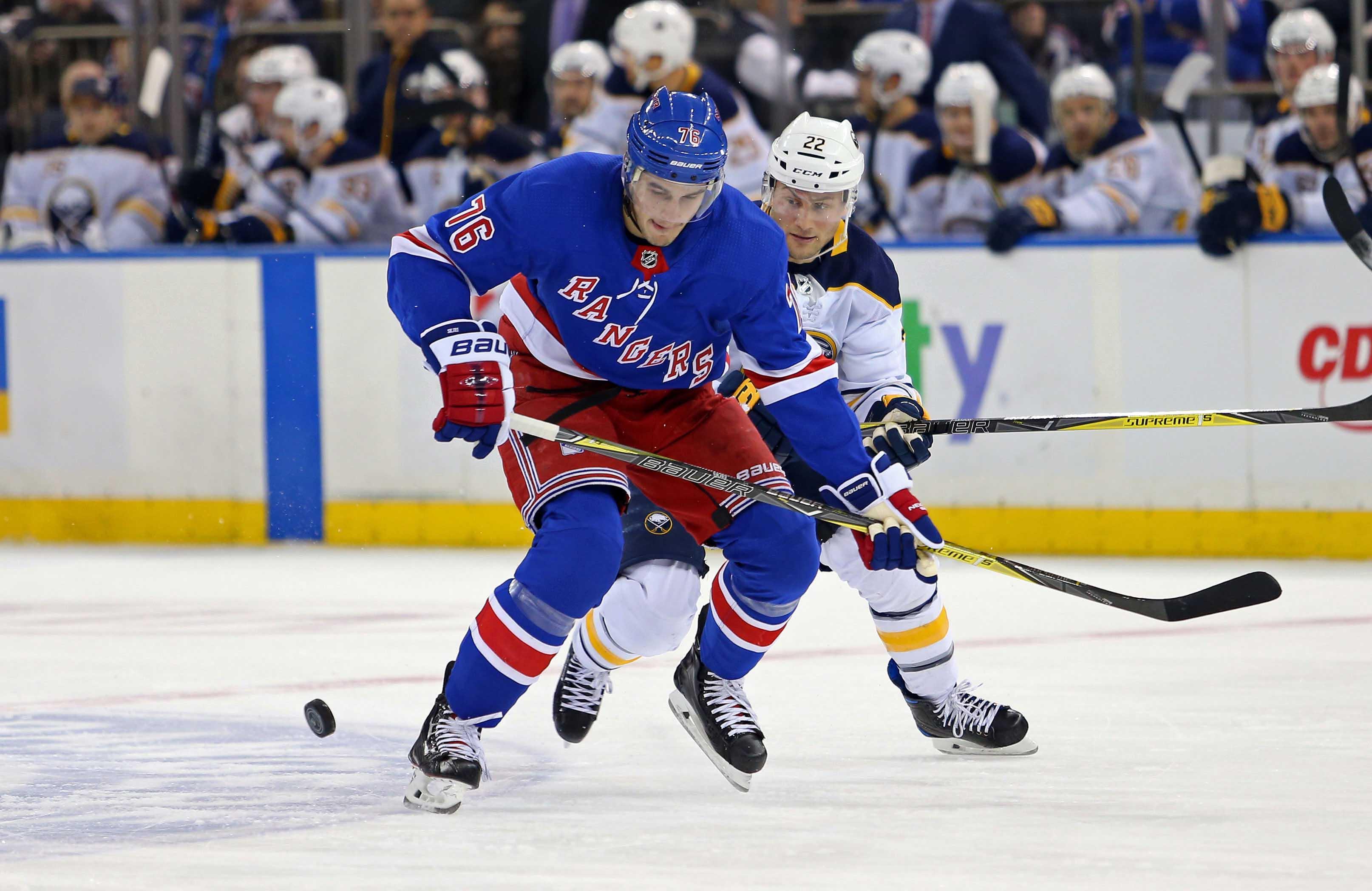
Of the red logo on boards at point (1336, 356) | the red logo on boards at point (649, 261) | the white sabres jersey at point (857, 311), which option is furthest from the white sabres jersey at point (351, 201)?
the red logo on boards at point (649, 261)

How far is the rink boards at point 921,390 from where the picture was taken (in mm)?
5945

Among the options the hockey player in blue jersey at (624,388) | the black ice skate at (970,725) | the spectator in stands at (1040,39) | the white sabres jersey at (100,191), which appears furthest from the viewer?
the white sabres jersey at (100,191)

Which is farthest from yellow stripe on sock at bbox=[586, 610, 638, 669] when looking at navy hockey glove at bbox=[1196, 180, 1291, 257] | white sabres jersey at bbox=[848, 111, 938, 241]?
white sabres jersey at bbox=[848, 111, 938, 241]

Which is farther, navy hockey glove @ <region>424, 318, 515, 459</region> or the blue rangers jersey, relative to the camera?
the blue rangers jersey

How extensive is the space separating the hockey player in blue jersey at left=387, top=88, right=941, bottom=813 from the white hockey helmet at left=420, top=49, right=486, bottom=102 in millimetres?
4111

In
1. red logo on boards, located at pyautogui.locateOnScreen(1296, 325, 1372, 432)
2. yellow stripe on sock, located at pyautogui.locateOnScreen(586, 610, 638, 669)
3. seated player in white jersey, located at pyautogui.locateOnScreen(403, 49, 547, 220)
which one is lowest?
yellow stripe on sock, located at pyautogui.locateOnScreen(586, 610, 638, 669)

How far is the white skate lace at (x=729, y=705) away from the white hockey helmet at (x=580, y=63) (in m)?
4.00

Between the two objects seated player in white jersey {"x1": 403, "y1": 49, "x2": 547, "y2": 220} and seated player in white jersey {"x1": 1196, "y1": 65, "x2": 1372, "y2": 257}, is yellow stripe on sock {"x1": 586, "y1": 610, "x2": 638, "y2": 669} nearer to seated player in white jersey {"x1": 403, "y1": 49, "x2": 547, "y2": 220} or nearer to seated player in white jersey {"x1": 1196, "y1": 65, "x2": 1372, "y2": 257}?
seated player in white jersey {"x1": 1196, "y1": 65, "x2": 1372, "y2": 257}

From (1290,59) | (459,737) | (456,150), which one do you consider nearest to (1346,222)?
(459,737)

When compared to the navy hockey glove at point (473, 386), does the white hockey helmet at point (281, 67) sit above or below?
above

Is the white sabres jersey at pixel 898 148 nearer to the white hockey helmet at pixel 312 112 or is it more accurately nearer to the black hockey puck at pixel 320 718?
the white hockey helmet at pixel 312 112

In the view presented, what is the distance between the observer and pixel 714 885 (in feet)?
9.07

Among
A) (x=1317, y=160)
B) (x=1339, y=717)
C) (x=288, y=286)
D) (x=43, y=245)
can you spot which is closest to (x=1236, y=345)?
(x=1317, y=160)

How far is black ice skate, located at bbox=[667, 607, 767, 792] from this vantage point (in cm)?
338
